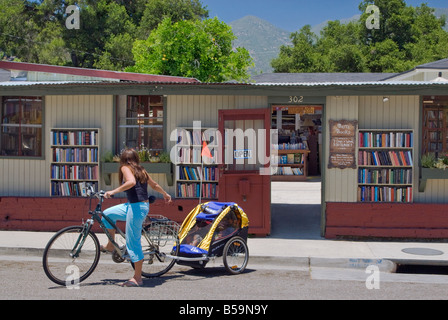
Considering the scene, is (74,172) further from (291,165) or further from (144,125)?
(291,165)

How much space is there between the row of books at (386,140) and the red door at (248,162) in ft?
6.30

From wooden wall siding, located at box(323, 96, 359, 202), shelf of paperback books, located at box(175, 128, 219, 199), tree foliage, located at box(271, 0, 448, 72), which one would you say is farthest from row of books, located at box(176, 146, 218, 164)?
tree foliage, located at box(271, 0, 448, 72)

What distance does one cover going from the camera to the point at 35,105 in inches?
493

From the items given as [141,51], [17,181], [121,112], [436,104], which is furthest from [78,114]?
[141,51]

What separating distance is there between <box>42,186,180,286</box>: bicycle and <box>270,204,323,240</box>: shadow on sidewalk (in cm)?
389

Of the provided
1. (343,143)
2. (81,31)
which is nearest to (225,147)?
(343,143)

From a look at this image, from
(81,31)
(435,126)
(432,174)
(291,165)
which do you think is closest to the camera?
(432,174)

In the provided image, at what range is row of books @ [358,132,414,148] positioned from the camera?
37.6ft

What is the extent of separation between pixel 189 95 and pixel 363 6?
124 feet

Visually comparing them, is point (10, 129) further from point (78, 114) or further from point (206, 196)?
point (206, 196)

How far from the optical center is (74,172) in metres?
12.3

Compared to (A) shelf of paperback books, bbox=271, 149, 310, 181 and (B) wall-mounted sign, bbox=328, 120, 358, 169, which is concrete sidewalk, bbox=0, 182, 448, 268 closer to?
(B) wall-mounted sign, bbox=328, 120, 358, 169

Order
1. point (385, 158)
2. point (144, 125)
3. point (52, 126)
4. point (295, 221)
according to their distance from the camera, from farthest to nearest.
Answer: point (295, 221), point (52, 126), point (144, 125), point (385, 158)

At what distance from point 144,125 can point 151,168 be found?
3.24ft
